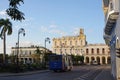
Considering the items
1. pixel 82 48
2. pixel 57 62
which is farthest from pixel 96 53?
pixel 57 62

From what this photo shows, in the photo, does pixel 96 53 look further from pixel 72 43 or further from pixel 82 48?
pixel 72 43

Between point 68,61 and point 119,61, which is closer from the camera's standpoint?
point 119,61

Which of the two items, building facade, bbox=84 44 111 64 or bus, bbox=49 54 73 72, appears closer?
bus, bbox=49 54 73 72

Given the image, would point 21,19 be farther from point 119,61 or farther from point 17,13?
point 119,61

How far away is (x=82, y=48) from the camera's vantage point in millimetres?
193250

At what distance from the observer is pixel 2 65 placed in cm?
5781

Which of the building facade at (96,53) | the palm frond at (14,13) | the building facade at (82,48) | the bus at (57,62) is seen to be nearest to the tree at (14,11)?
the palm frond at (14,13)

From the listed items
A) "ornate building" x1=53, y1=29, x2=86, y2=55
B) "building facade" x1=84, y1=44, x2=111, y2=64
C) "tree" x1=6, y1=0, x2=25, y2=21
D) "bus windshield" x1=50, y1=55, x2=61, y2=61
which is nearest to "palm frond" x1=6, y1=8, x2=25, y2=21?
"tree" x1=6, y1=0, x2=25, y2=21

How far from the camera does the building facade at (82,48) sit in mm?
186500

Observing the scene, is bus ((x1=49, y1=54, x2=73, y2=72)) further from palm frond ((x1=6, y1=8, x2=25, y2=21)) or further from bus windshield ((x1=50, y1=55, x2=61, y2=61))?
palm frond ((x1=6, y1=8, x2=25, y2=21))

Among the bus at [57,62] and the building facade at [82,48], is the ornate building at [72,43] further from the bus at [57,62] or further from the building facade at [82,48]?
the bus at [57,62]

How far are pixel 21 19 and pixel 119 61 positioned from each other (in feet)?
53.6

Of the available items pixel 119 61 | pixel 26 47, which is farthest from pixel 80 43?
pixel 119 61

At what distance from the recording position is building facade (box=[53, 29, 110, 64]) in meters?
186
